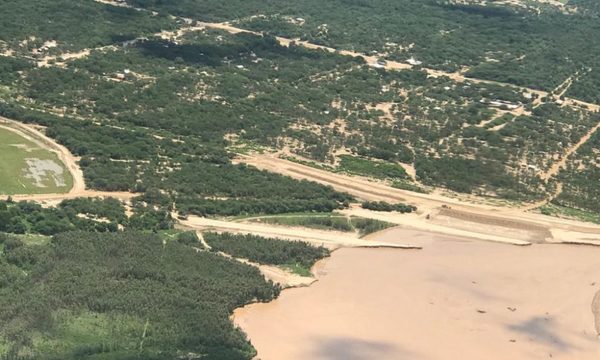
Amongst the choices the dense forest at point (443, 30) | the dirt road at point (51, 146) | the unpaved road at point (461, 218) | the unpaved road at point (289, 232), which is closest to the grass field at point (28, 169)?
the dirt road at point (51, 146)

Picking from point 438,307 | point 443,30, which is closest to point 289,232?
point 438,307

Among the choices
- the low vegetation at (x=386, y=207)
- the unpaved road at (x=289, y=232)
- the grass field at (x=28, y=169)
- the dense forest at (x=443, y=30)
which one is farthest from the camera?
the dense forest at (x=443, y=30)

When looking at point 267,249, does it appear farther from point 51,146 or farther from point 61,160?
point 51,146

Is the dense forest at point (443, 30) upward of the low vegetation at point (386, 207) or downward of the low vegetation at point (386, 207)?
upward

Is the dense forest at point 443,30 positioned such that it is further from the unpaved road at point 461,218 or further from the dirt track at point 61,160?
the dirt track at point 61,160

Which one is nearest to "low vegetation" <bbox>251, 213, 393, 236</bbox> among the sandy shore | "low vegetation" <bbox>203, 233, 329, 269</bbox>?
the sandy shore

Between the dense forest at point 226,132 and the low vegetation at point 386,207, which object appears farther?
the low vegetation at point 386,207

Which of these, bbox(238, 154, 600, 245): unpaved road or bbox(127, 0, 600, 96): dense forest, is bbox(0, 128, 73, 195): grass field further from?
bbox(127, 0, 600, 96): dense forest
